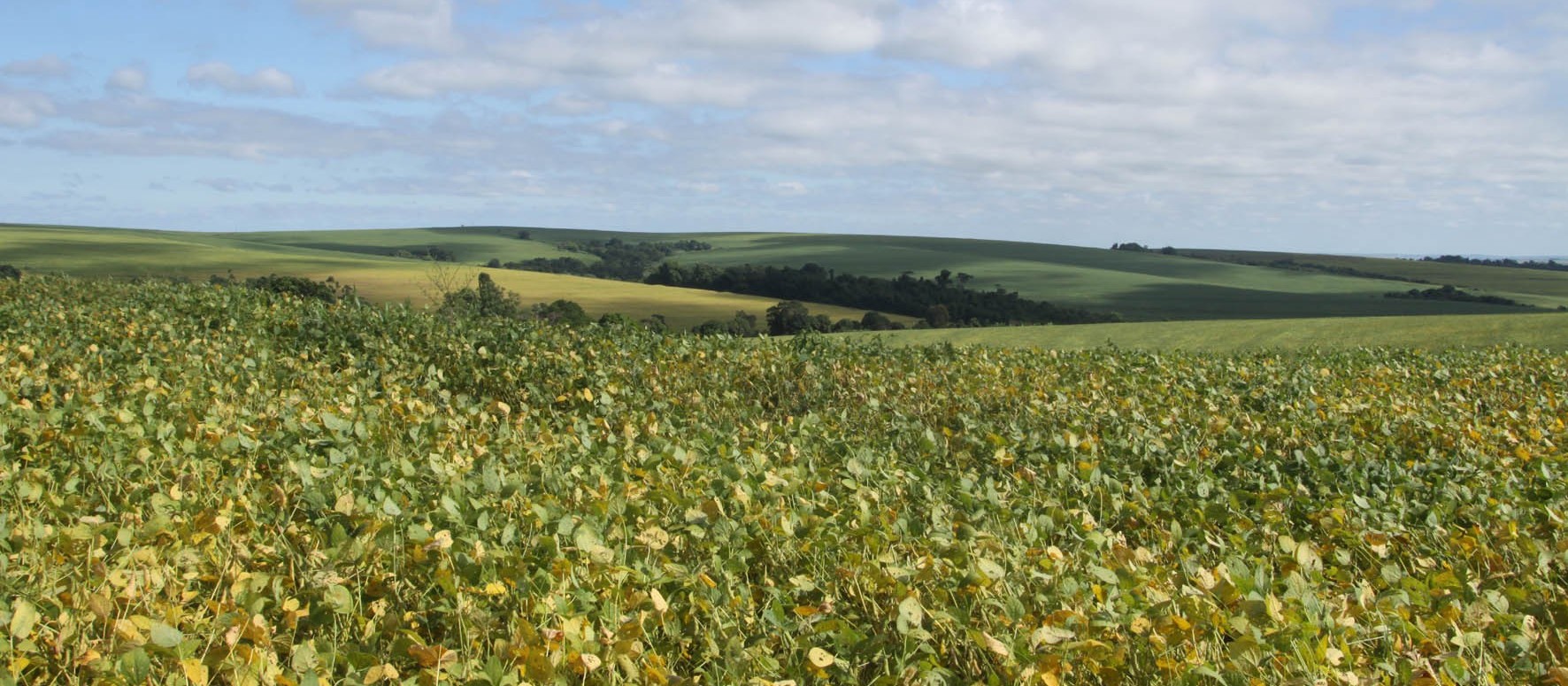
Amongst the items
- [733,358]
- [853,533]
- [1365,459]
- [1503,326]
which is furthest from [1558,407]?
[1503,326]

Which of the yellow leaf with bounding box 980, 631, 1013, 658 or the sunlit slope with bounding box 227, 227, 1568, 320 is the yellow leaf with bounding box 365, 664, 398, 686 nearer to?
the yellow leaf with bounding box 980, 631, 1013, 658

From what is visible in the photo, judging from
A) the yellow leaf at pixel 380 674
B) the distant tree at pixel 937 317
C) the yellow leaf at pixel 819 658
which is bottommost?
the distant tree at pixel 937 317

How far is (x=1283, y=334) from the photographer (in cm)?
3089

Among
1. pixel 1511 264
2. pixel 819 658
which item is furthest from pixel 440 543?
pixel 1511 264

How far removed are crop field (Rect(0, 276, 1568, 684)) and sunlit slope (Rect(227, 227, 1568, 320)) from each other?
5305 centimetres

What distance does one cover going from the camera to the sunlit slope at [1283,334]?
2631cm

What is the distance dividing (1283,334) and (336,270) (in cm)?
5692

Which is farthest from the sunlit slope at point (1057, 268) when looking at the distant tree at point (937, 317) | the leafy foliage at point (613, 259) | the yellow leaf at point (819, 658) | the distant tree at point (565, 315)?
the yellow leaf at point (819, 658)

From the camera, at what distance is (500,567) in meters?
3.62

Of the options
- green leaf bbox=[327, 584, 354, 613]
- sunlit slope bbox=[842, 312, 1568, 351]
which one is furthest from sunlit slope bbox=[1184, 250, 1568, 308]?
green leaf bbox=[327, 584, 354, 613]

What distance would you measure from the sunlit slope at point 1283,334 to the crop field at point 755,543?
1860cm

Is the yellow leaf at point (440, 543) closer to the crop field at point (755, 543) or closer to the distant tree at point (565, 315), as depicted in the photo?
the crop field at point (755, 543)

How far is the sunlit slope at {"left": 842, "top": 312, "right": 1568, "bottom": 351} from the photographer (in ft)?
86.3

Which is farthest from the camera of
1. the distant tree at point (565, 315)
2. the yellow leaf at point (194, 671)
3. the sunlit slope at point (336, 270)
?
the sunlit slope at point (336, 270)
